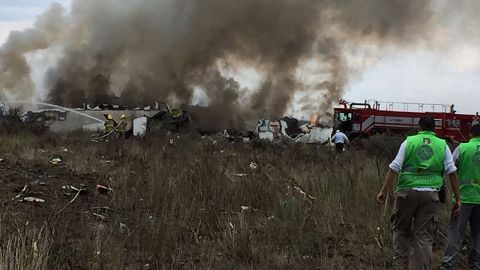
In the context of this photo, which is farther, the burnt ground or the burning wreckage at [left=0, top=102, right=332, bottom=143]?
the burning wreckage at [left=0, top=102, right=332, bottom=143]

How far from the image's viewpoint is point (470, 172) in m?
5.75

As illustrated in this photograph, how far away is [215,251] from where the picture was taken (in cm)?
550

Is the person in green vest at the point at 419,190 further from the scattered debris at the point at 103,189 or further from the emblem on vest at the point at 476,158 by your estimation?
the scattered debris at the point at 103,189

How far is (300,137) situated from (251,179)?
2406 centimetres

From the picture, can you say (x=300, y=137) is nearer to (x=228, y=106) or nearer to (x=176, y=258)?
(x=228, y=106)

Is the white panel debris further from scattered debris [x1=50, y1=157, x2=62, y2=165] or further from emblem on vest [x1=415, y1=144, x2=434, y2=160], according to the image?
emblem on vest [x1=415, y1=144, x2=434, y2=160]

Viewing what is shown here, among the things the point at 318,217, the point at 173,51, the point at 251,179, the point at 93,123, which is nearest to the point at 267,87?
the point at 173,51

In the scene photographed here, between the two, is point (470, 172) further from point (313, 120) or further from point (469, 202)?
point (313, 120)

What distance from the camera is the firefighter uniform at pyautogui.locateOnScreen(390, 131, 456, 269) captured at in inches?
209

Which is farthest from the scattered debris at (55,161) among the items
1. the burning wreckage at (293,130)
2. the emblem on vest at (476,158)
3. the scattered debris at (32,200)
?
the burning wreckage at (293,130)

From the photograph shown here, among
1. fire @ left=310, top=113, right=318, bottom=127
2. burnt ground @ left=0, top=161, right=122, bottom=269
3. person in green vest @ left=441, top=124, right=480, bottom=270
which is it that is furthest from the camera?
fire @ left=310, top=113, right=318, bottom=127

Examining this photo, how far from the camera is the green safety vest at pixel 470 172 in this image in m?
5.70

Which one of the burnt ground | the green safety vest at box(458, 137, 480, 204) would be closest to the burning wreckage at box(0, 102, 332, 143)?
the burnt ground

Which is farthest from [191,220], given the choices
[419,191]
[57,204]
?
[419,191]
